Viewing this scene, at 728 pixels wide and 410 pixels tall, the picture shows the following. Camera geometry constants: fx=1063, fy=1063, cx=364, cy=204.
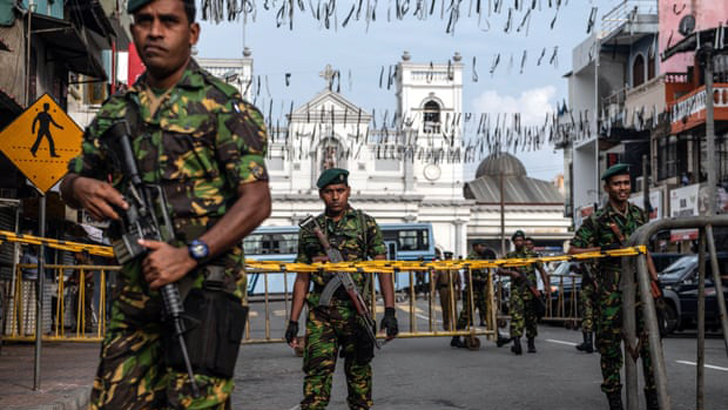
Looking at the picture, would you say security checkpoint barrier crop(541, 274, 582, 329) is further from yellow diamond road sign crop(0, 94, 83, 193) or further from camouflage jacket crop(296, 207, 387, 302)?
camouflage jacket crop(296, 207, 387, 302)

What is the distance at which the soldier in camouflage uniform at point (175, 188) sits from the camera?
3186 mm

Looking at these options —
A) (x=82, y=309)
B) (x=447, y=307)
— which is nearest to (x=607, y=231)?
(x=82, y=309)

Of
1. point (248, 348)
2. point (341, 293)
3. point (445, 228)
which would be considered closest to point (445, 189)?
point (445, 228)

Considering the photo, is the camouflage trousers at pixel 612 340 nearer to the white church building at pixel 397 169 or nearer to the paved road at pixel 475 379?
the paved road at pixel 475 379

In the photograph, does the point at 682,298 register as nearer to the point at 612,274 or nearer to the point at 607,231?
the point at 607,231

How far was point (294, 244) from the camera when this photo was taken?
42.8 m

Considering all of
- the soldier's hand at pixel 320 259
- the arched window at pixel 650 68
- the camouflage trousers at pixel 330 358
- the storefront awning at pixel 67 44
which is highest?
the arched window at pixel 650 68

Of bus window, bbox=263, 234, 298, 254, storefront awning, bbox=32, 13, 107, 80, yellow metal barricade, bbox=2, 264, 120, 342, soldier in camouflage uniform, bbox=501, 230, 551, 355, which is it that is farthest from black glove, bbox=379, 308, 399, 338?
bus window, bbox=263, 234, 298, 254

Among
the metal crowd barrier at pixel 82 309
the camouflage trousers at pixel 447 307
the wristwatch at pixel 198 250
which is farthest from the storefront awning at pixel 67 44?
the wristwatch at pixel 198 250

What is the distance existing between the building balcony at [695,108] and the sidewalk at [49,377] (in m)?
21.8

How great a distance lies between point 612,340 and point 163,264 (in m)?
4.79

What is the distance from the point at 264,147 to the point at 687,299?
53.5ft

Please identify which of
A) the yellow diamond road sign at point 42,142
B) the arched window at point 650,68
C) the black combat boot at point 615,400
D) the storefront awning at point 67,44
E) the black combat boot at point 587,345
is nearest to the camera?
the black combat boot at point 615,400

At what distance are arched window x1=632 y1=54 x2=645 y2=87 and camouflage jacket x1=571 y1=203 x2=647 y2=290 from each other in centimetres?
3558
